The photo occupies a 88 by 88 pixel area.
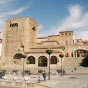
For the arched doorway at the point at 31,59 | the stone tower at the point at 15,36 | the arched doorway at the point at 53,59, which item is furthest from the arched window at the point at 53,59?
the stone tower at the point at 15,36

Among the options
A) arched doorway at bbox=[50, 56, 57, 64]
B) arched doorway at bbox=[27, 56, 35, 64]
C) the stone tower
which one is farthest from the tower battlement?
arched doorway at bbox=[50, 56, 57, 64]

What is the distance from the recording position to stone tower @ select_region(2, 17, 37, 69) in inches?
1722

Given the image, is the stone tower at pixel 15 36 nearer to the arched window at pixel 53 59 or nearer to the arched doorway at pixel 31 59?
the arched doorway at pixel 31 59

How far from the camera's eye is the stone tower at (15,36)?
144 feet

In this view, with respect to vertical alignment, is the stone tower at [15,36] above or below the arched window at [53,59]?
above

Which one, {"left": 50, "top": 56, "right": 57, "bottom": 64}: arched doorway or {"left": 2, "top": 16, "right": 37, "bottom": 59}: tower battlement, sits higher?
{"left": 2, "top": 16, "right": 37, "bottom": 59}: tower battlement

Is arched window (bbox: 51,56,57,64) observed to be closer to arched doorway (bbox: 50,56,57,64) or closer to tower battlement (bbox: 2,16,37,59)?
arched doorway (bbox: 50,56,57,64)

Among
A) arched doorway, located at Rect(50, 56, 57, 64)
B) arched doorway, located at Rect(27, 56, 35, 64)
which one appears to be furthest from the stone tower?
arched doorway, located at Rect(50, 56, 57, 64)

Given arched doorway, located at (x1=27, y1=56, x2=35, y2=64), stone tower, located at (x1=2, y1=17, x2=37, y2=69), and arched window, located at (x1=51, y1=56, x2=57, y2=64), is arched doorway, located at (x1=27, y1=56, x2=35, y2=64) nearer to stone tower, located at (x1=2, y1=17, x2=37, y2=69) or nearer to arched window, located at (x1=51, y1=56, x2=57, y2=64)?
stone tower, located at (x1=2, y1=17, x2=37, y2=69)

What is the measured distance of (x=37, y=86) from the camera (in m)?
14.1

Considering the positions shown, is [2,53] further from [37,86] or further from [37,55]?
[37,86]

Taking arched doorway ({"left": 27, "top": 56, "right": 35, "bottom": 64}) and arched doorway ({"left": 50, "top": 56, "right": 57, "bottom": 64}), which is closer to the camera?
arched doorway ({"left": 50, "top": 56, "right": 57, "bottom": 64})

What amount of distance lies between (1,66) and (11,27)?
1170cm

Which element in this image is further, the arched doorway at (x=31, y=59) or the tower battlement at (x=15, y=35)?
the arched doorway at (x=31, y=59)
